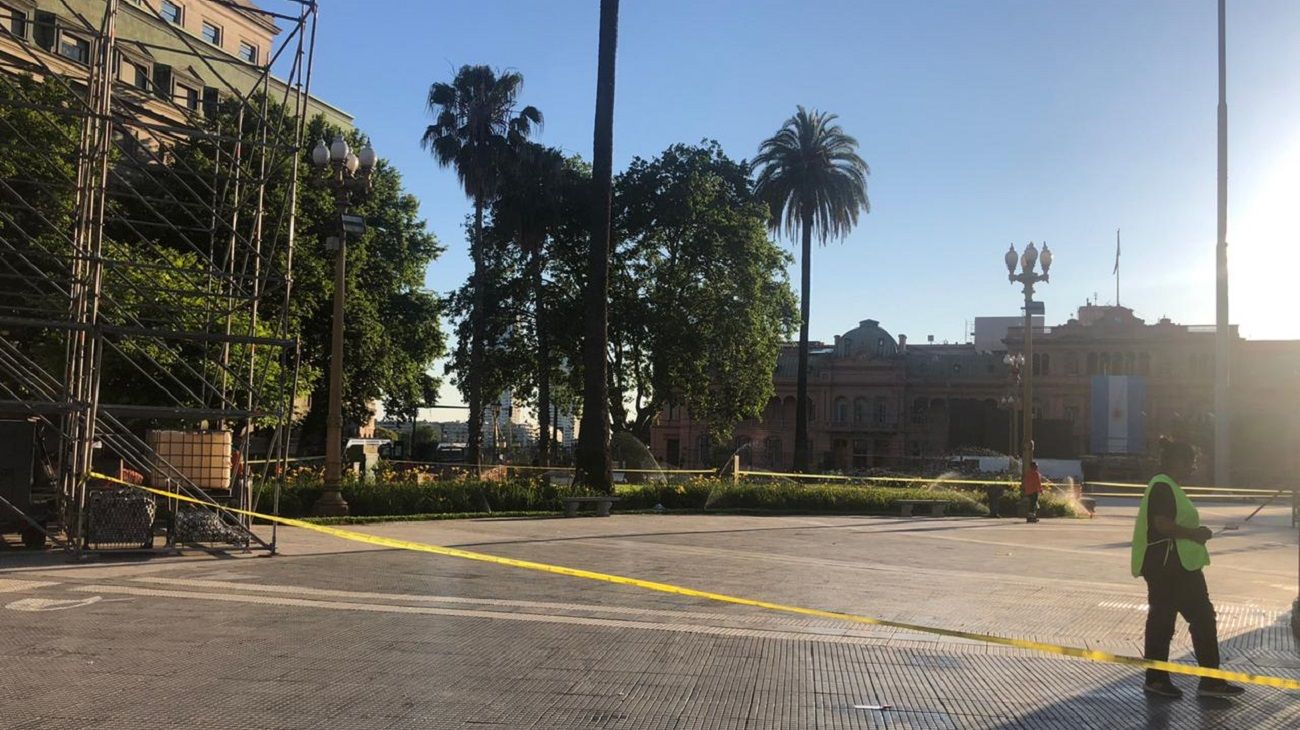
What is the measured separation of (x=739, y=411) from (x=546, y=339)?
28.8 ft

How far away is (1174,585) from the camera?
656cm

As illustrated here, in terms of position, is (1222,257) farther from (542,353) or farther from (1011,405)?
(1011,405)

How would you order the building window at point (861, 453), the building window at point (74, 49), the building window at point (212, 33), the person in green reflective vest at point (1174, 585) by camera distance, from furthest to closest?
1. the building window at point (861, 453)
2. the building window at point (212, 33)
3. the building window at point (74, 49)
4. the person in green reflective vest at point (1174, 585)

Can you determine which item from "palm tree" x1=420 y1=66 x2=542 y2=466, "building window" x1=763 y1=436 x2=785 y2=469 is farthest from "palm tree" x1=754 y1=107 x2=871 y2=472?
"building window" x1=763 y1=436 x2=785 y2=469

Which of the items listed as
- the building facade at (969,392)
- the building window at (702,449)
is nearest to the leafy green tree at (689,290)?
the building facade at (969,392)

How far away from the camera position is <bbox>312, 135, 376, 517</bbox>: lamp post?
17.1m

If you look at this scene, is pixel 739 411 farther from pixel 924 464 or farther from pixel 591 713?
pixel 591 713

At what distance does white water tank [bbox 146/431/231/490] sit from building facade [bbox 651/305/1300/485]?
5884 cm

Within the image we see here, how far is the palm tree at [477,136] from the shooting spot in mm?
38906

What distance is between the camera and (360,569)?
11.7 m

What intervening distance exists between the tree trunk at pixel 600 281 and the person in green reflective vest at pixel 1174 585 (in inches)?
665

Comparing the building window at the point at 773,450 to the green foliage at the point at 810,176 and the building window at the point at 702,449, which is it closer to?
the building window at the point at 702,449

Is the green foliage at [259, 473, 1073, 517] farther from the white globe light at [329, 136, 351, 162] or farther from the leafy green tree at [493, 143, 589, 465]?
the leafy green tree at [493, 143, 589, 465]

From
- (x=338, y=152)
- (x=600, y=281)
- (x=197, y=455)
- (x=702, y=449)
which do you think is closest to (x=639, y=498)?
(x=600, y=281)
